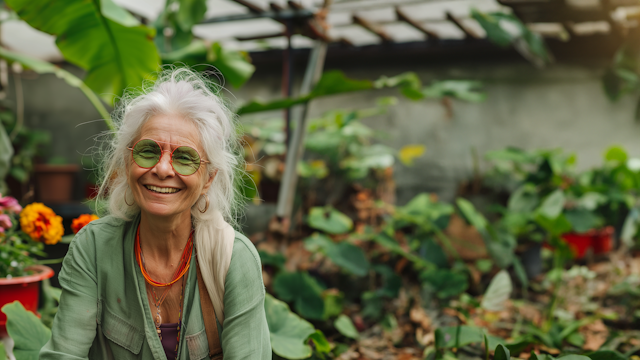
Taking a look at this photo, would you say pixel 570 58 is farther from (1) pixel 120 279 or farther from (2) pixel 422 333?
A: (1) pixel 120 279

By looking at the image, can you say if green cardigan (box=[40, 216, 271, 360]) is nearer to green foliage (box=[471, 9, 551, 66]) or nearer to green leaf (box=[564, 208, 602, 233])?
green foliage (box=[471, 9, 551, 66])

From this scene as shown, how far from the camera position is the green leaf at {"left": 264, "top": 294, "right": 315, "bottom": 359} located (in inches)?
68.9

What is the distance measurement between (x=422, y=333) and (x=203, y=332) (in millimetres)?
1924

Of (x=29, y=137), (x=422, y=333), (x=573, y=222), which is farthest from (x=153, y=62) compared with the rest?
(x=29, y=137)

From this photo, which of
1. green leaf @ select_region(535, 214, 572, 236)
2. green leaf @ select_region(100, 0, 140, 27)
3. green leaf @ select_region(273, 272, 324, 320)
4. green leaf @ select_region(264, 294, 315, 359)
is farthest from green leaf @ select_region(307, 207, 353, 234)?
green leaf @ select_region(100, 0, 140, 27)

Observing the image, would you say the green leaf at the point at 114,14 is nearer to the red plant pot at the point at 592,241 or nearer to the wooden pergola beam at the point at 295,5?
the wooden pergola beam at the point at 295,5

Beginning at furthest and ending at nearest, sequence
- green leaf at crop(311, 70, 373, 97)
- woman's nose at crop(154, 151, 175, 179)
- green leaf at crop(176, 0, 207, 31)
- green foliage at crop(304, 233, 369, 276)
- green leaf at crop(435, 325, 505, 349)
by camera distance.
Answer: green foliage at crop(304, 233, 369, 276), green leaf at crop(176, 0, 207, 31), green leaf at crop(311, 70, 373, 97), green leaf at crop(435, 325, 505, 349), woman's nose at crop(154, 151, 175, 179)

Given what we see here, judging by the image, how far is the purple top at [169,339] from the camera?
1.21 m

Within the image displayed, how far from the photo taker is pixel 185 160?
1147mm

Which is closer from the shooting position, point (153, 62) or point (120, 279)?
point (120, 279)

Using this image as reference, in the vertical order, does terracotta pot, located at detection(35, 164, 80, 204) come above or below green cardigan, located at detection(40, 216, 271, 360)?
below

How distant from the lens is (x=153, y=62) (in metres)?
2.38

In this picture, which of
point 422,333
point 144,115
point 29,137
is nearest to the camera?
point 144,115

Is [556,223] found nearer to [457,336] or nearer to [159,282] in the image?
[457,336]
